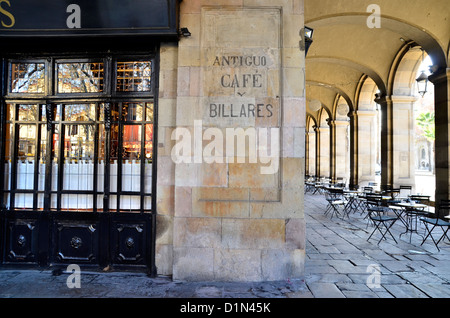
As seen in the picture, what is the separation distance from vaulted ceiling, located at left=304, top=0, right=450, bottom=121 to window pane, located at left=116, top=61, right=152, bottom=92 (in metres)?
6.58

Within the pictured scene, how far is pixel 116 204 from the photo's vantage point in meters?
4.62

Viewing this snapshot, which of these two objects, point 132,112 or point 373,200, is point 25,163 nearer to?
point 132,112

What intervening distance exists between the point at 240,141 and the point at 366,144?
44.9 feet

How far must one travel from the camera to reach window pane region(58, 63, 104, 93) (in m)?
4.71

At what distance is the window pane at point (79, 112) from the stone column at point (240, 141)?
176 centimetres

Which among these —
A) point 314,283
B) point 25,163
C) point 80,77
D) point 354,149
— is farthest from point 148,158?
point 354,149

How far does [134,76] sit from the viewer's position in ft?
15.3

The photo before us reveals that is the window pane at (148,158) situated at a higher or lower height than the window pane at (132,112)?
lower

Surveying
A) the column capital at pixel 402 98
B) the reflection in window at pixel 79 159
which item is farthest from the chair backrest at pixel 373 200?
the reflection in window at pixel 79 159

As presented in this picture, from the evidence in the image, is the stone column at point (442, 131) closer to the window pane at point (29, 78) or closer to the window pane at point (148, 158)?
the window pane at point (148, 158)

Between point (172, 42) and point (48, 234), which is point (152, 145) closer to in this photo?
point (172, 42)

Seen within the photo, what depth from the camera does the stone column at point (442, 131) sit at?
8672 millimetres

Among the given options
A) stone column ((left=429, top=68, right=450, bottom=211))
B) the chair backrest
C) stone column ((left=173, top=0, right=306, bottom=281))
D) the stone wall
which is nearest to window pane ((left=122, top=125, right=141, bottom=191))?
the stone wall

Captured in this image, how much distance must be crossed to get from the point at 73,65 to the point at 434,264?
25.9 ft
